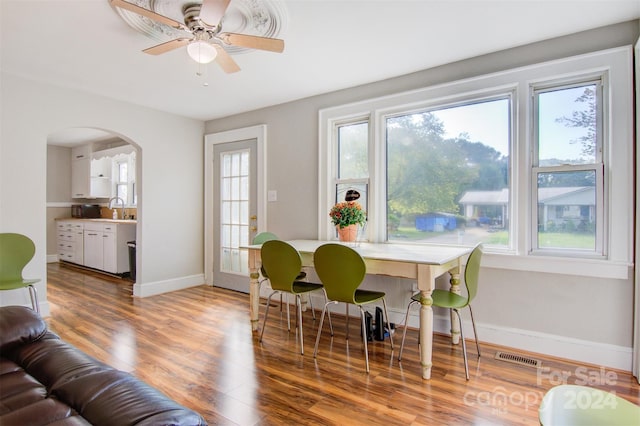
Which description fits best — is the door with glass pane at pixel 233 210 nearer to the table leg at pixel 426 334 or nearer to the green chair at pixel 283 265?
the green chair at pixel 283 265

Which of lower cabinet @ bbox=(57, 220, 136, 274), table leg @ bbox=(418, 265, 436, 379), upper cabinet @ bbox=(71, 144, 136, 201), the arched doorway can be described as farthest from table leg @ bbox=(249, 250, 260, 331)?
upper cabinet @ bbox=(71, 144, 136, 201)

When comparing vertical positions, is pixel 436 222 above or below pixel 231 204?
below

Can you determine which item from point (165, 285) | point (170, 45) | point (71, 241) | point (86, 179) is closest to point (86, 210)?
point (86, 179)

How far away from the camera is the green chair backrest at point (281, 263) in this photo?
2.70 metres

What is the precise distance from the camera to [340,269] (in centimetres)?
246

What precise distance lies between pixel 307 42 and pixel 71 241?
249 inches

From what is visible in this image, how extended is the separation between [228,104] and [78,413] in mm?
3795

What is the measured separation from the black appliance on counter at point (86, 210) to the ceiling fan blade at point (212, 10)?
652cm

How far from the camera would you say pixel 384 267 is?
252 cm

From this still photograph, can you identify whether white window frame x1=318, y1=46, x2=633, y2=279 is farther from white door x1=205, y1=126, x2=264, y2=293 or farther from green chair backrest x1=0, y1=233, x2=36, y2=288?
green chair backrest x1=0, y1=233, x2=36, y2=288

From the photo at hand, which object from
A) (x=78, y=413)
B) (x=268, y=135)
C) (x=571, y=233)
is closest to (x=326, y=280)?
(x=78, y=413)

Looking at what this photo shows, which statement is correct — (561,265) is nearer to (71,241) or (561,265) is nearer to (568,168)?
(568,168)

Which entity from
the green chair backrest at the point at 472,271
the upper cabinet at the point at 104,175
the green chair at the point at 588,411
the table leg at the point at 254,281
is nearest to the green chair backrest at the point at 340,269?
the green chair backrest at the point at 472,271

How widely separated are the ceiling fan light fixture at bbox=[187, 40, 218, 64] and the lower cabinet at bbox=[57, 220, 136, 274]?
4.07 metres
